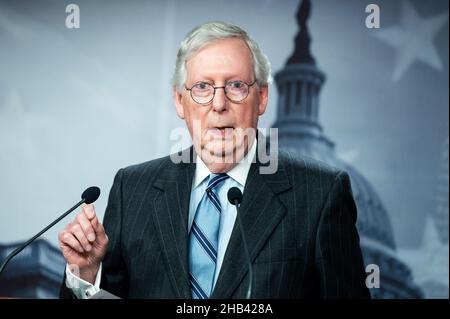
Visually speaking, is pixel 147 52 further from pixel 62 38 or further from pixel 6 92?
pixel 6 92

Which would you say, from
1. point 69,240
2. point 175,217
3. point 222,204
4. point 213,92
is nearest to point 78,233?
point 69,240

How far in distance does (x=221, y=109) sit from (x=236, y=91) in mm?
70

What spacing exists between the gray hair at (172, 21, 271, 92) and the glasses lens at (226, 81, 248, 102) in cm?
7

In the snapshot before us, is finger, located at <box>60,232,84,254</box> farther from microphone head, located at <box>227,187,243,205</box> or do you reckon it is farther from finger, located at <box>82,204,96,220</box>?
microphone head, located at <box>227,187,243,205</box>

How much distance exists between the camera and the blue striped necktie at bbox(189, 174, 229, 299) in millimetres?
1732

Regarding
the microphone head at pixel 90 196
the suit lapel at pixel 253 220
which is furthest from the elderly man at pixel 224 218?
the microphone head at pixel 90 196

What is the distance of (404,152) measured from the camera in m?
3.65

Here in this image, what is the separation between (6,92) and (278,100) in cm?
141

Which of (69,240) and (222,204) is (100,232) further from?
(222,204)

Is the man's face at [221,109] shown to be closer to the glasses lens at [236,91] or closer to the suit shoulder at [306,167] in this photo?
the glasses lens at [236,91]

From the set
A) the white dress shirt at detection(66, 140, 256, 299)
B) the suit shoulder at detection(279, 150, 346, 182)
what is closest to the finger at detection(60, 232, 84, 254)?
the white dress shirt at detection(66, 140, 256, 299)

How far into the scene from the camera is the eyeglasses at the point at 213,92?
181 centimetres

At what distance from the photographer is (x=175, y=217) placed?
70.8 inches

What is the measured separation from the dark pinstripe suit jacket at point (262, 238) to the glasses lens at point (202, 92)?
206mm
